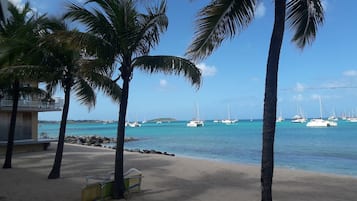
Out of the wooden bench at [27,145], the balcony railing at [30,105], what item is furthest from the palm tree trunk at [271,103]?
the wooden bench at [27,145]

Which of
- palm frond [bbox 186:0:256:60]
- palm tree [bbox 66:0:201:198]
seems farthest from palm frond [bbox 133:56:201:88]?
palm frond [bbox 186:0:256:60]

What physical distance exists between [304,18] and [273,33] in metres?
1.31

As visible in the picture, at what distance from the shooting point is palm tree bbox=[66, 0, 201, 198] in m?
9.39

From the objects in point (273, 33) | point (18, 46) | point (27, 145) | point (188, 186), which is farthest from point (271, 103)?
point (27, 145)

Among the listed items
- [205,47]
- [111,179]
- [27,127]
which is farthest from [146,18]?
[27,127]

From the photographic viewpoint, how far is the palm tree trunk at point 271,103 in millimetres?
5793

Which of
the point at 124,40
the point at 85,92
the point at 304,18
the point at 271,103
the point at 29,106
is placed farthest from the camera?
the point at 29,106

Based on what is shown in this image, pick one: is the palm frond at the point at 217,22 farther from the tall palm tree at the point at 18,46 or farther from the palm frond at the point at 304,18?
the tall palm tree at the point at 18,46

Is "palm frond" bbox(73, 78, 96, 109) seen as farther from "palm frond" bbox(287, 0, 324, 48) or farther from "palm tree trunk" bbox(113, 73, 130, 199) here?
"palm frond" bbox(287, 0, 324, 48)

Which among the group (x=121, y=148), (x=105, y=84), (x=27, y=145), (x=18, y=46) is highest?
(x=18, y=46)

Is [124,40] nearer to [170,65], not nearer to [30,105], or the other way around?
[170,65]

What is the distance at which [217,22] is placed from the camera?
6.59 metres

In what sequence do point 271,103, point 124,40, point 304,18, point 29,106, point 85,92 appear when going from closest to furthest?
point 271,103, point 304,18, point 124,40, point 85,92, point 29,106

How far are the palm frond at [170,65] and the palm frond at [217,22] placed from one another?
9.58 feet
